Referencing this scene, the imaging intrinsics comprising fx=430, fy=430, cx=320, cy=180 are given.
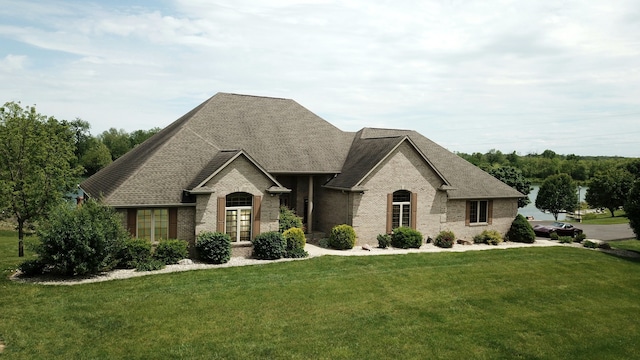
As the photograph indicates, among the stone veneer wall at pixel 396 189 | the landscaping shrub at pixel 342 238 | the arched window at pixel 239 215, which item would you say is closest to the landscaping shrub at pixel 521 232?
the stone veneer wall at pixel 396 189

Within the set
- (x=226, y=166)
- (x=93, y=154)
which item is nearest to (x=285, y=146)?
(x=226, y=166)

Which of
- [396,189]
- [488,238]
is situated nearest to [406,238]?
[396,189]

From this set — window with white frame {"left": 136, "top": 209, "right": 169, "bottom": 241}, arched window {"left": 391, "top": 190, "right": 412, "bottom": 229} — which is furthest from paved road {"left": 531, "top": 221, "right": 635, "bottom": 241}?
window with white frame {"left": 136, "top": 209, "right": 169, "bottom": 241}

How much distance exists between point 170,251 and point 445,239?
1607 cm

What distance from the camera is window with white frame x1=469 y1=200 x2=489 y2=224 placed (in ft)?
96.4

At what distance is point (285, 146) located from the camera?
93.0 ft

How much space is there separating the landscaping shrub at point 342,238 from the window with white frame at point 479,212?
9805 millimetres

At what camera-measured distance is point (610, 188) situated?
66.6m

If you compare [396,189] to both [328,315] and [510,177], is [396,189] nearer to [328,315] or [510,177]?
[328,315]

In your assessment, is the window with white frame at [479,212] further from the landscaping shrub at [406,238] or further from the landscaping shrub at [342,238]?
the landscaping shrub at [342,238]

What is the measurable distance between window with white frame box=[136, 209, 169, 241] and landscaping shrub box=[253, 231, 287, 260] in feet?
14.3

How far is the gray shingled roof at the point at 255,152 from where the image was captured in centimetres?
2123

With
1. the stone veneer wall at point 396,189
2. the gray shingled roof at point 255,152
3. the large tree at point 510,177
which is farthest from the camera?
the large tree at point 510,177

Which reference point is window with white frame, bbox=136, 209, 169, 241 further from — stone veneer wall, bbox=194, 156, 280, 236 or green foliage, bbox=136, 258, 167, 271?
green foliage, bbox=136, 258, 167, 271
